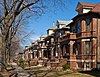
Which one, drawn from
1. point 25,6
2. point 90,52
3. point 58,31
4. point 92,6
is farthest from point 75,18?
point 25,6

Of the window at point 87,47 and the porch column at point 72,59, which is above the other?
the window at point 87,47

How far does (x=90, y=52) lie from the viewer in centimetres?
3228

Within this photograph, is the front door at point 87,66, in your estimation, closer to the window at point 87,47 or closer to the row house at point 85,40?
the row house at point 85,40


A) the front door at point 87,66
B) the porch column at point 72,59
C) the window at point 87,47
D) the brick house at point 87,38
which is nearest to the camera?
the brick house at point 87,38

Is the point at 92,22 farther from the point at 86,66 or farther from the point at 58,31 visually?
the point at 58,31

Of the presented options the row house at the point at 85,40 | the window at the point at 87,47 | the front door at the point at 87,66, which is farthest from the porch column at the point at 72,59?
the window at the point at 87,47

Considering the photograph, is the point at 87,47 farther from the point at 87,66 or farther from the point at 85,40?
the point at 87,66

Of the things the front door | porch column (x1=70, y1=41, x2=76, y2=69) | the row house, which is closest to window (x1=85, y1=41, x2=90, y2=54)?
the row house

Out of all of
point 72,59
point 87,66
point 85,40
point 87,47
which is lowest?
point 87,66

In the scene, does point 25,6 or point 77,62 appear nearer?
point 25,6

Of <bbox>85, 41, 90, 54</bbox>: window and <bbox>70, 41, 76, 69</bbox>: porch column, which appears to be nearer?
<bbox>85, 41, 90, 54</bbox>: window

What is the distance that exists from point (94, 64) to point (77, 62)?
4026 millimetres

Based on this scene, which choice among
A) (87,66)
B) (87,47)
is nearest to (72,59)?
(87,66)

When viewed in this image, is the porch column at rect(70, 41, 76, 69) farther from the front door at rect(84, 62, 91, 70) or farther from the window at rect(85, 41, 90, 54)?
the window at rect(85, 41, 90, 54)
